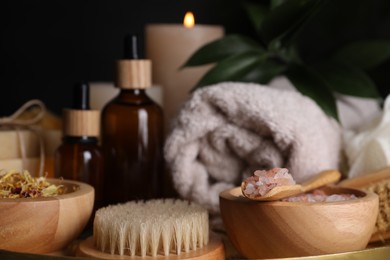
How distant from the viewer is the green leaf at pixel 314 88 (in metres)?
0.67

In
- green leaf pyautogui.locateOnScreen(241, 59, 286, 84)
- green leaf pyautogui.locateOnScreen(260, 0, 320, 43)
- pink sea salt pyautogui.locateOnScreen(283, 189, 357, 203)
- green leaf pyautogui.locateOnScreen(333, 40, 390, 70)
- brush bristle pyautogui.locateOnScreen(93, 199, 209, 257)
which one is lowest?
brush bristle pyautogui.locateOnScreen(93, 199, 209, 257)

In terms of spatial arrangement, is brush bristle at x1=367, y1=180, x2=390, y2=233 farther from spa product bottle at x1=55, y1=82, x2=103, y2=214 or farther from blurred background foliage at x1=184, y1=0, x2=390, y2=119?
spa product bottle at x1=55, y1=82, x2=103, y2=214

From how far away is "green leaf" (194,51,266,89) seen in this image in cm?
71

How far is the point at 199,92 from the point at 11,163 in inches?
7.6

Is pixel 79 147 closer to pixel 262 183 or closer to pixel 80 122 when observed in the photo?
pixel 80 122

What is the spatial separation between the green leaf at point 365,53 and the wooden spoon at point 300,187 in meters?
0.29

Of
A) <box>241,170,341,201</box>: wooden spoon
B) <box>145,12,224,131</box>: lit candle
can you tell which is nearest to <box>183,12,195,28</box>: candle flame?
<box>145,12,224,131</box>: lit candle

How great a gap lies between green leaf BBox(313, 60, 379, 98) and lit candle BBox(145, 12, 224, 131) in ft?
0.49

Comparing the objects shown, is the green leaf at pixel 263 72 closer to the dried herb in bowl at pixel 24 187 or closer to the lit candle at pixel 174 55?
the lit candle at pixel 174 55

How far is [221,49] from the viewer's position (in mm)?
747

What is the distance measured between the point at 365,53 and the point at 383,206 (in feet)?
1.12

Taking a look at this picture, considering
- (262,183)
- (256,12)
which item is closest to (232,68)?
(256,12)

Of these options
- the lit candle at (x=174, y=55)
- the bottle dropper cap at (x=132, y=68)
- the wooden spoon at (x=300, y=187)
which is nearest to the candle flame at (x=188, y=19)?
the lit candle at (x=174, y=55)

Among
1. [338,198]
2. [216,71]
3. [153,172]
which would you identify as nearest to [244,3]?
[216,71]
